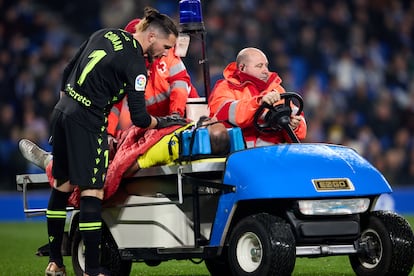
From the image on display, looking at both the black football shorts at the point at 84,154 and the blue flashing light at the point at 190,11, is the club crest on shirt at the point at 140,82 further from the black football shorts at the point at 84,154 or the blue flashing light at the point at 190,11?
the blue flashing light at the point at 190,11

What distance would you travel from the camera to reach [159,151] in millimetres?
6547

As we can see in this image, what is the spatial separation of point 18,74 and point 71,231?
9238 millimetres

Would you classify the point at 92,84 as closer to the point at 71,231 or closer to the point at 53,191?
the point at 53,191

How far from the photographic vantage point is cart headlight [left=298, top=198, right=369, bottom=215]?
6027 mm

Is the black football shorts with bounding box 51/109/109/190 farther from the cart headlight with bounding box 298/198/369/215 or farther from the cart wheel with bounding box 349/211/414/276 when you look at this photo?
the cart wheel with bounding box 349/211/414/276

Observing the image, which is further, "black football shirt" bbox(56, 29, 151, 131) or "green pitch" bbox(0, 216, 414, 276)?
"green pitch" bbox(0, 216, 414, 276)

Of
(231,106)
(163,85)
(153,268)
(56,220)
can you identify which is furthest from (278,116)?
(153,268)

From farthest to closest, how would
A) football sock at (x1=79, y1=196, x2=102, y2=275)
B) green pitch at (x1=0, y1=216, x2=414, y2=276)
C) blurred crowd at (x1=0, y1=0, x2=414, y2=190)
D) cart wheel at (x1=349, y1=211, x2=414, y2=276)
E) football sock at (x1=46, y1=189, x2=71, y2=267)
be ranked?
blurred crowd at (x1=0, y1=0, x2=414, y2=190), green pitch at (x1=0, y1=216, x2=414, y2=276), football sock at (x1=46, y1=189, x2=71, y2=267), football sock at (x1=79, y1=196, x2=102, y2=275), cart wheel at (x1=349, y1=211, x2=414, y2=276)

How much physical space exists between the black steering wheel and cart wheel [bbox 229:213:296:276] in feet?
2.45

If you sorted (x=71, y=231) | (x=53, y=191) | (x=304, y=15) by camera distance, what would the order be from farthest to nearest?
(x=304, y=15)
(x=71, y=231)
(x=53, y=191)

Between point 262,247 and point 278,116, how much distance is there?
100 centimetres

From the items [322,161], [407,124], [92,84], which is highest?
[92,84]

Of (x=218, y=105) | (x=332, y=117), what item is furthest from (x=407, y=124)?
(x=218, y=105)

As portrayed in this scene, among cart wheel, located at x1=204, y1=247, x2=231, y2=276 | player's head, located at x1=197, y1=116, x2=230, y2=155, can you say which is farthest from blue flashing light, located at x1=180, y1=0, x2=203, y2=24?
cart wheel, located at x1=204, y1=247, x2=231, y2=276
